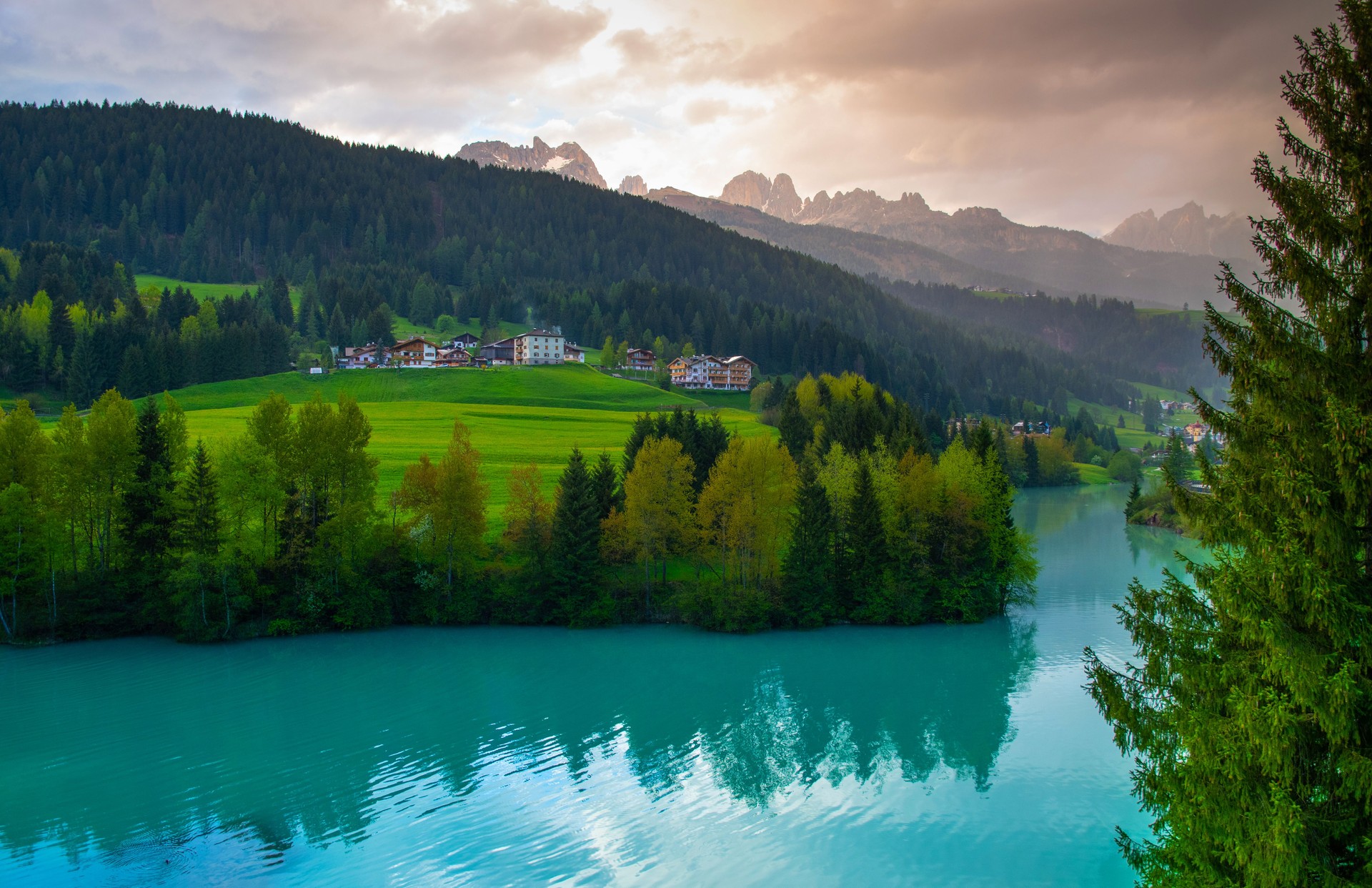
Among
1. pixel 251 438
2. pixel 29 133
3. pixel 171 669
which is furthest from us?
pixel 29 133

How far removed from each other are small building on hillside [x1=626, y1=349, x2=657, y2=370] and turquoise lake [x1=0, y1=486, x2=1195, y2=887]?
94017mm

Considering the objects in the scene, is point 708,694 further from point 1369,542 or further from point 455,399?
point 455,399

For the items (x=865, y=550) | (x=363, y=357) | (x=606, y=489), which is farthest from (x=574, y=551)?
(x=363, y=357)

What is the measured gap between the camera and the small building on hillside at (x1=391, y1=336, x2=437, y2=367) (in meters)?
123

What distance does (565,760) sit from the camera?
90.3ft

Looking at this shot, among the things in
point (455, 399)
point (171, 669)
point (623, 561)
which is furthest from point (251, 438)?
point (455, 399)

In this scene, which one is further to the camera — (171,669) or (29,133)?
(29,133)

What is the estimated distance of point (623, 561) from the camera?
159ft

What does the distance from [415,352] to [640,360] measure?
118 ft

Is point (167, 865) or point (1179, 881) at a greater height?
point (1179, 881)

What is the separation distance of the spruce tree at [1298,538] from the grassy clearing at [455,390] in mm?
90923

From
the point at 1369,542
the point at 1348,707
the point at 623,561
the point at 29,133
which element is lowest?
the point at 623,561

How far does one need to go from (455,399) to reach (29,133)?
598 feet

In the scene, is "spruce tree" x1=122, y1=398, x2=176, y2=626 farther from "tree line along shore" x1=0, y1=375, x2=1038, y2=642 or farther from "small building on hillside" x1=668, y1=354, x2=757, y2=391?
"small building on hillside" x1=668, y1=354, x2=757, y2=391
